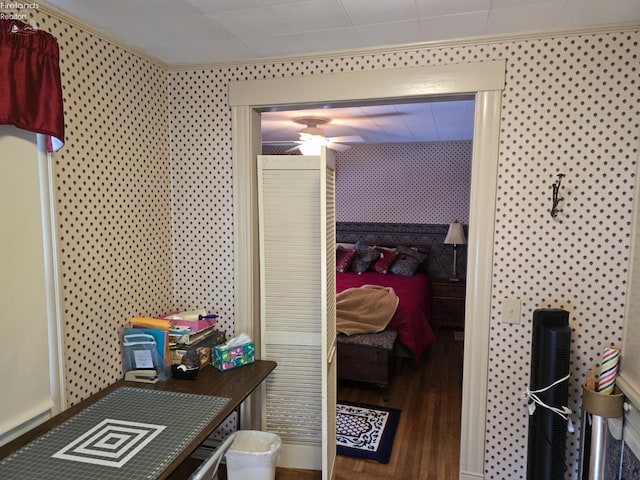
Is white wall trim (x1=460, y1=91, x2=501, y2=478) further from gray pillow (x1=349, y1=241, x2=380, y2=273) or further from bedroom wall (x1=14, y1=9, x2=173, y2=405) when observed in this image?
gray pillow (x1=349, y1=241, x2=380, y2=273)

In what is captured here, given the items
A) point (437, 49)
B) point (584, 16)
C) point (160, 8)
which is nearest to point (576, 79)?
point (584, 16)

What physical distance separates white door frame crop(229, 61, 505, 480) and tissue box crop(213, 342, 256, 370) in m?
0.28

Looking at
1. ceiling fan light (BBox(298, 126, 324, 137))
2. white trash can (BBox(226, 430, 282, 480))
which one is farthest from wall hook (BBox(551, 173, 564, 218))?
ceiling fan light (BBox(298, 126, 324, 137))

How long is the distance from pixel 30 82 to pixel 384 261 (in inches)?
167

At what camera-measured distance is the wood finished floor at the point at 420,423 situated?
2496 mm

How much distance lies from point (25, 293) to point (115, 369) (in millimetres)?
650

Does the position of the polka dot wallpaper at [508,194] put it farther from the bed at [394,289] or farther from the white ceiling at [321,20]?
the bed at [394,289]

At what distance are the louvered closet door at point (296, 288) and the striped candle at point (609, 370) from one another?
124 centimetres

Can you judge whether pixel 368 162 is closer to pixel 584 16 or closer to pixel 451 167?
pixel 451 167

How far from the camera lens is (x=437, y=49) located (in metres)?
2.07

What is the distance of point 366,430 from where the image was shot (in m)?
2.92

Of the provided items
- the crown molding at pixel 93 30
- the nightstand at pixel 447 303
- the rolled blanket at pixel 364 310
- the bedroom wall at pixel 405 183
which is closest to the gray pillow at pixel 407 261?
the nightstand at pixel 447 303

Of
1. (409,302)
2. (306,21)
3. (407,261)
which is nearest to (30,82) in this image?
(306,21)

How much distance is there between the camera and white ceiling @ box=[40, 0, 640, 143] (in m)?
1.65
